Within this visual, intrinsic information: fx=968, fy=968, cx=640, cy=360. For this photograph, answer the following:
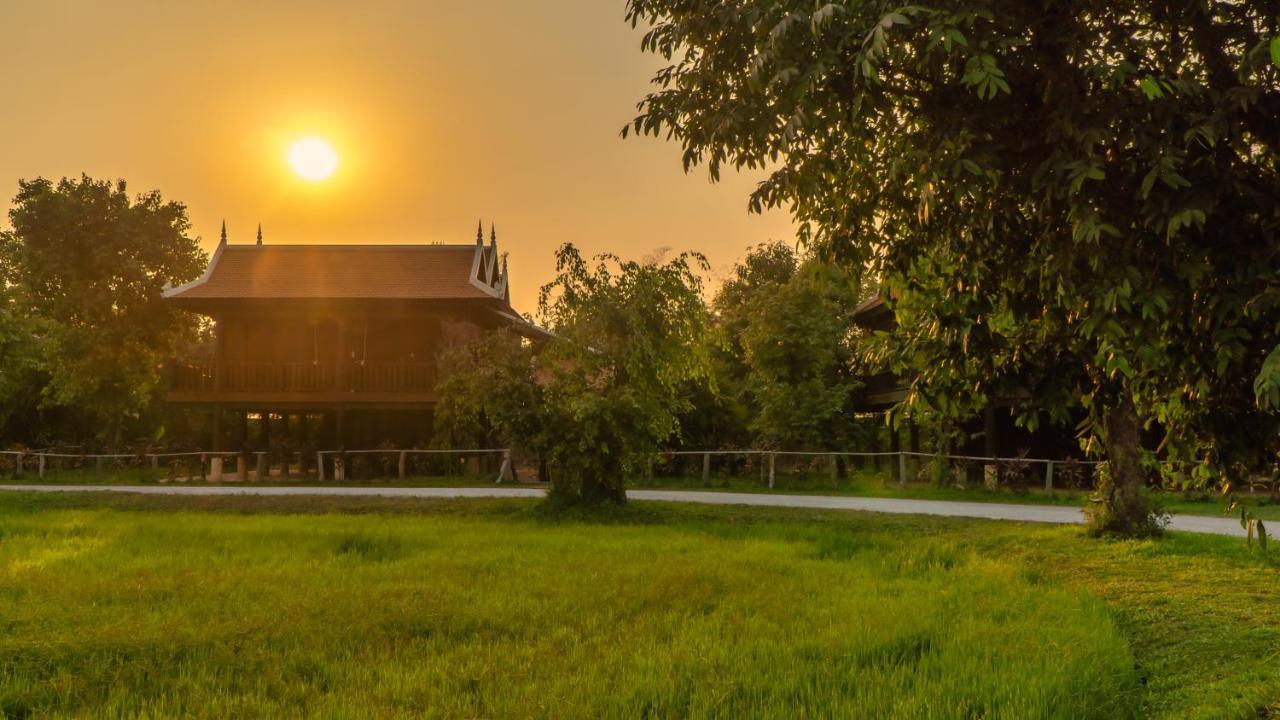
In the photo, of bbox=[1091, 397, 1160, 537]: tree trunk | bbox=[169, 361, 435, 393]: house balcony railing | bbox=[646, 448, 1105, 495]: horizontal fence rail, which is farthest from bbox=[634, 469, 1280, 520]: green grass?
bbox=[169, 361, 435, 393]: house balcony railing

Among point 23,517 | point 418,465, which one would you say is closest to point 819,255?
point 23,517

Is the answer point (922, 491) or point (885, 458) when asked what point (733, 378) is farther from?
point (922, 491)

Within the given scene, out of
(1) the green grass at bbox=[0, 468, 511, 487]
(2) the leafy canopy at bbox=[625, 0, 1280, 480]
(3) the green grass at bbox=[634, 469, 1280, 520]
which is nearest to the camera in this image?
(2) the leafy canopy at bbox=[625, 0, 1280, 480]

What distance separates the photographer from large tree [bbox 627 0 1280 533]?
4.35 meters

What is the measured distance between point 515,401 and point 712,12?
32.4 feet

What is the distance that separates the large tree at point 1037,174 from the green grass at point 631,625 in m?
1.56

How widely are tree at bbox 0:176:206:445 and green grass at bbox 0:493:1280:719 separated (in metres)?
20.6

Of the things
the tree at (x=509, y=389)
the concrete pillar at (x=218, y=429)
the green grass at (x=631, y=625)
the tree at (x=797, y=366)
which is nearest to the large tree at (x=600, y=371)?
the tree at (x=509, y=389)

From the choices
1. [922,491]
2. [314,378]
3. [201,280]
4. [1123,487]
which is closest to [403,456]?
[314,378]

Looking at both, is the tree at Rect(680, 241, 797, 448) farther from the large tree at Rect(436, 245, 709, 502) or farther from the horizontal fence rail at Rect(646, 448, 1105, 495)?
the large tree at Rect(436, 245, 709, 502)

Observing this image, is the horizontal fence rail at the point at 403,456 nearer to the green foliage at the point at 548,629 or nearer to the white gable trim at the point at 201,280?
the white gable trim at the point at 201,280

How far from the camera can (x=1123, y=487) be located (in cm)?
1170

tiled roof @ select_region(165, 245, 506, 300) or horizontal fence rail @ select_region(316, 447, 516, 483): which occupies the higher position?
tiled roof @ select_region(165, 245, 506, 300)

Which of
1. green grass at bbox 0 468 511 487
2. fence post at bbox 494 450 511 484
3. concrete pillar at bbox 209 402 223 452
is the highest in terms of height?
concrete pillar at bbox 209 402 223 452
